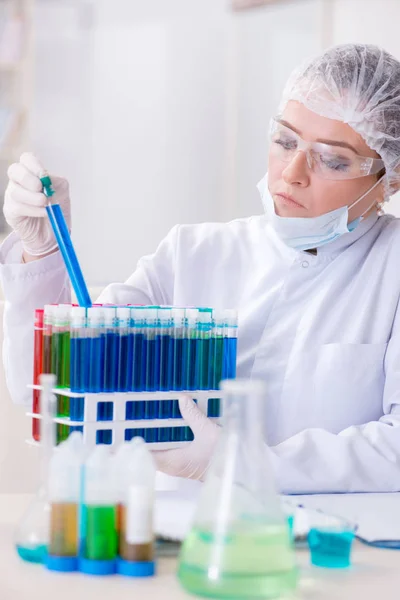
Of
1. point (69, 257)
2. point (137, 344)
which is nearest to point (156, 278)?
point (69, 257)

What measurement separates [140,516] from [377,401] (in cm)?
89

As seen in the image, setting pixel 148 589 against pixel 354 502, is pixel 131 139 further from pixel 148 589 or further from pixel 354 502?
pixel 148 589

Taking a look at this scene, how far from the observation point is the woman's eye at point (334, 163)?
1622 millimetres

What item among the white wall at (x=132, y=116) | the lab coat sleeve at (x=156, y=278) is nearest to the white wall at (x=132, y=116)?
the white wall at (x=132, y=116)

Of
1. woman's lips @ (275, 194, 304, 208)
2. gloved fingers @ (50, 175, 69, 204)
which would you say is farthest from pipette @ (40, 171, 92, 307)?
woman's lips @ (275, 194, 304, 208)

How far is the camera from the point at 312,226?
65.0 inches

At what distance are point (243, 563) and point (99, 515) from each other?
0.14 m

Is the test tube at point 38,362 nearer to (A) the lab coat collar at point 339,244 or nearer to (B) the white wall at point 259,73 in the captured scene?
(A) the lab coat collar at point 339,244

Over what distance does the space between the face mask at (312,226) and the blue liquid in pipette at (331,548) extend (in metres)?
0.84

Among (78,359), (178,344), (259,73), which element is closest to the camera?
(78,359)

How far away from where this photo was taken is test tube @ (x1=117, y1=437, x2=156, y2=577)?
2.59 ft

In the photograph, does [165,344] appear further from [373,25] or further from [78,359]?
[373,25]

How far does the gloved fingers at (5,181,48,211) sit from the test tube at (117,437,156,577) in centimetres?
69

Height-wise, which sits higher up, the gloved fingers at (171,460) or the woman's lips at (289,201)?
the woman's lips at (289,201)
